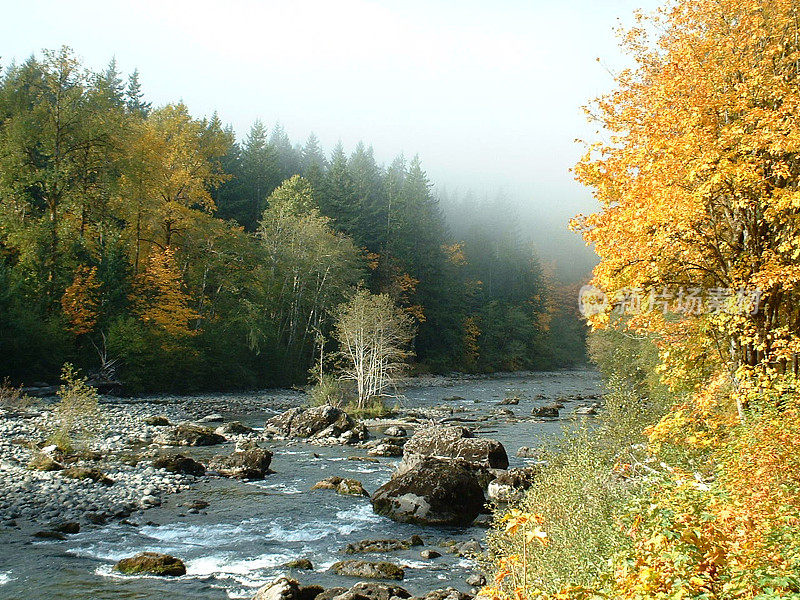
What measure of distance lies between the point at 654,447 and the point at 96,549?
32.3ft

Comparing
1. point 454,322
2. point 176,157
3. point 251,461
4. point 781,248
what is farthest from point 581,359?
point 781,248

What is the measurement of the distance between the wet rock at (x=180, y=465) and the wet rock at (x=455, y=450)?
18.8ft

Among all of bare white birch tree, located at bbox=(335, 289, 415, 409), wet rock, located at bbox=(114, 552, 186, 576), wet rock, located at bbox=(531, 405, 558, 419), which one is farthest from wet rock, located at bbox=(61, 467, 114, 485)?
wet rock, located at bbox=(531, 405, 558, 419)

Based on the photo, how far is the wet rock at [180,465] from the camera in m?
17.2

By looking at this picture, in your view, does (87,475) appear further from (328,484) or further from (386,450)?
(386,450)

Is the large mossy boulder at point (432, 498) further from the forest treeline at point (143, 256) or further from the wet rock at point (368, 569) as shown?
the forest treeline at point (143, 256)

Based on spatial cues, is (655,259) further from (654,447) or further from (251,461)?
(251,461)

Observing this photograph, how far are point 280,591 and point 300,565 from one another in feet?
6.78

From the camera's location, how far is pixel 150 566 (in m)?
10.4

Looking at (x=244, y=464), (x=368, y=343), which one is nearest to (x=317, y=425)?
(x=244, y=464)

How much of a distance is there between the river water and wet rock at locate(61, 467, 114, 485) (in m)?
1.81

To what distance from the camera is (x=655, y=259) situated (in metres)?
9.88

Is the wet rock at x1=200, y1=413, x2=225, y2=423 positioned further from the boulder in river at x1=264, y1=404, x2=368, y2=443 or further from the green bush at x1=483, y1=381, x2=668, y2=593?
the green bush at x1=483, y1=381, x2=668, y2=593

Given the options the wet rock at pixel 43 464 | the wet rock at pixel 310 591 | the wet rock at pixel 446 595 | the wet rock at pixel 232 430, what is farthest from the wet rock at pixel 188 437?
the wet rock at pixel 446 595
